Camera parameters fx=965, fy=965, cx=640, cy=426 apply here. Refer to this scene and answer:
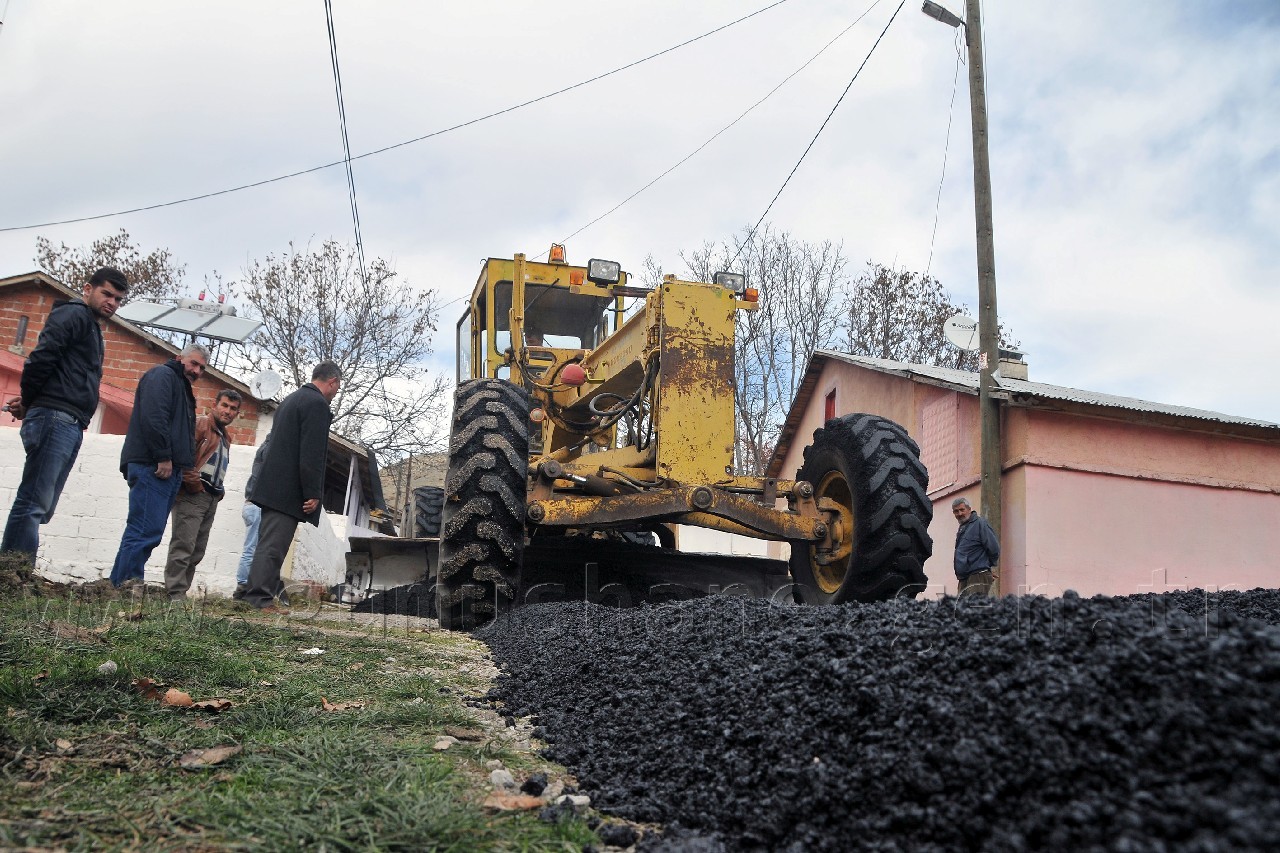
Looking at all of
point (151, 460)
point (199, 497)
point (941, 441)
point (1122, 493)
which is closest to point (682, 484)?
point (151, 460)

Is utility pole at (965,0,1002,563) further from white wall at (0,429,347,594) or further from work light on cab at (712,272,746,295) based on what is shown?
white wall at (0,429,347,594)

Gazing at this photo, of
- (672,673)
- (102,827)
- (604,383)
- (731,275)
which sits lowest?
(102,827)

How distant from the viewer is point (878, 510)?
559 centimetres

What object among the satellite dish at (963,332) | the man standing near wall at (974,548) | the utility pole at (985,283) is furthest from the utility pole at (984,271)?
the man standing near wall at (974,548)

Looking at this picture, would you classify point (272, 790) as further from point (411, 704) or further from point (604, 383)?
point (604, 383)

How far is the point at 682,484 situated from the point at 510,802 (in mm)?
3734

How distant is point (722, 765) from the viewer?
2.25 m

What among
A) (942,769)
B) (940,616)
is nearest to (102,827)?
(942,769)

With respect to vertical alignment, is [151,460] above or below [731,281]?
below

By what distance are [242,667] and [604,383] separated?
13.1 ft

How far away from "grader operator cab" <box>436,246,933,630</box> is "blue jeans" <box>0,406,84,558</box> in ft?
7.02

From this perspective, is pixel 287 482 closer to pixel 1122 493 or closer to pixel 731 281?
pixel 731 281

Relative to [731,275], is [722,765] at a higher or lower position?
lower

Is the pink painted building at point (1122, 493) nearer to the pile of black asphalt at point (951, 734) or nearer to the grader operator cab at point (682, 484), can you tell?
the grader operator cab at point (682, 484)
